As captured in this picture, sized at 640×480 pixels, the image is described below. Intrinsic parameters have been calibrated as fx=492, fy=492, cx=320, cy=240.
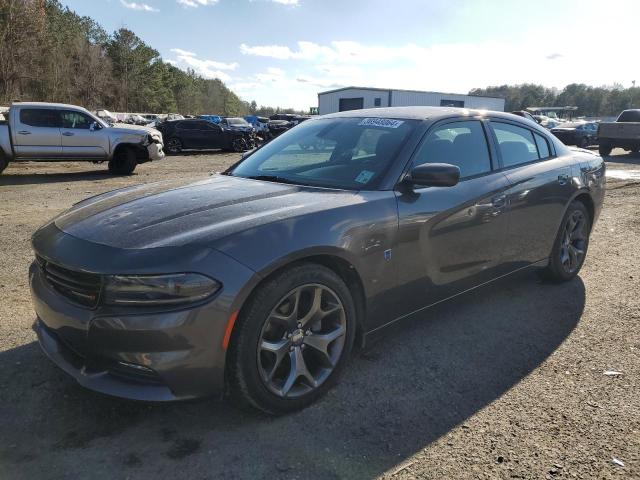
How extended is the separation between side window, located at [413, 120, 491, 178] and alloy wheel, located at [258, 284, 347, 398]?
1181 mm

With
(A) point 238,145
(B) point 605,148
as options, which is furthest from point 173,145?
(B) point 605,148

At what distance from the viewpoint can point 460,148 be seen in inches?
141

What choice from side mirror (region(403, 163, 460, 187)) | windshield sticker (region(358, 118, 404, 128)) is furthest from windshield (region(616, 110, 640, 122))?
side mirror (region(403, 163, 460, 187))

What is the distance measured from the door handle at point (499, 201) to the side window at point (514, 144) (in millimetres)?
364

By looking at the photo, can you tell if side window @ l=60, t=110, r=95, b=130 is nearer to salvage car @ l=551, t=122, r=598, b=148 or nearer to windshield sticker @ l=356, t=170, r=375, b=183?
windshield sticker @ l=356, t=170, r=375, b=183

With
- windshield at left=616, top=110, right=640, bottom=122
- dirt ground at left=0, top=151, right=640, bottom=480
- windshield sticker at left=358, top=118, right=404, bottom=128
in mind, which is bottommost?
dirt ground at left=0, top=151, right=640, bottom=480

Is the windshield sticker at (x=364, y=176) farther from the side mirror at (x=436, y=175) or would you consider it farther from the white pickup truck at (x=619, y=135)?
the white pickup truck at (x=619, y=135)

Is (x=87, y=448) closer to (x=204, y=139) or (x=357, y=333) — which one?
(x=357, y=333)

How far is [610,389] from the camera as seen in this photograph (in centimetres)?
291

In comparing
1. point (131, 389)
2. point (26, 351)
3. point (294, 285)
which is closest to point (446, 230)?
point (294, 285)

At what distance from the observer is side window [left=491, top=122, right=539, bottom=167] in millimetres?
3912

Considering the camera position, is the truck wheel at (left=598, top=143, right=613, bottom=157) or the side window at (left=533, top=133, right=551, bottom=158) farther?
the truck wheel at (left=598, top=143, right=613, bottom=157)

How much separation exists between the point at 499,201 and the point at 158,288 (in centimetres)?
253

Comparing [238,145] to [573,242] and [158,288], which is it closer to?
[573,242]
